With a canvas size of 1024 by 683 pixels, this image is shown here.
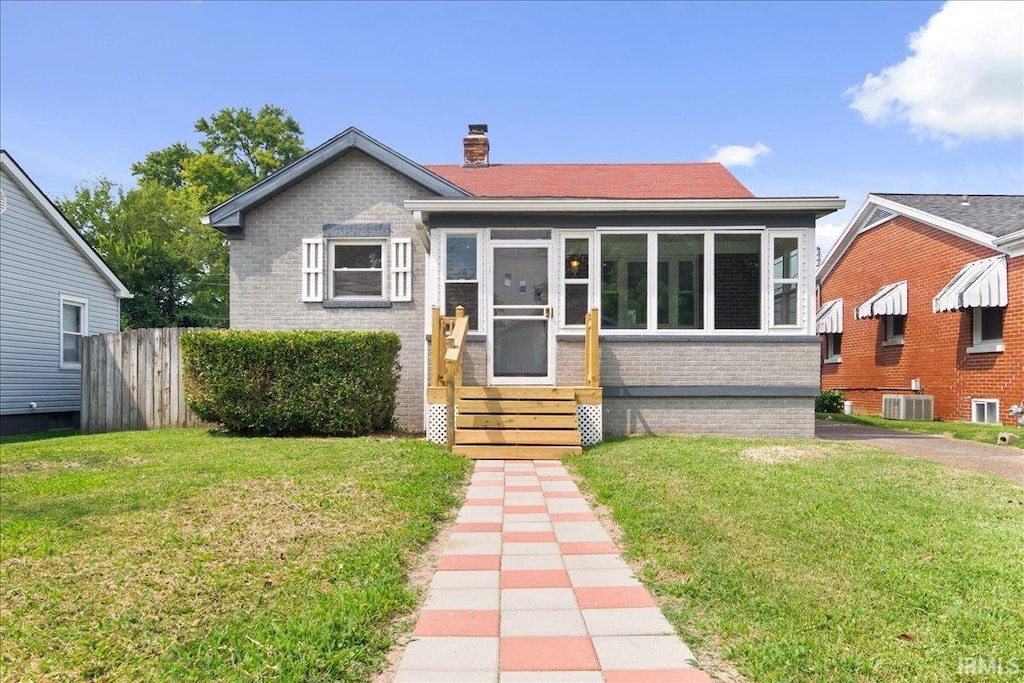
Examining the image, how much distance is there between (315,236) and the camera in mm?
11414

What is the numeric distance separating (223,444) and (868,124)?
Result: 17145 mm

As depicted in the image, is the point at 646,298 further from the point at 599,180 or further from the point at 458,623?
the point at 458,623

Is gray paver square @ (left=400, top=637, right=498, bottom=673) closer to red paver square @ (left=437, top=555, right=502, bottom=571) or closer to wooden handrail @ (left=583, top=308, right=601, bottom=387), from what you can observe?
red paver square @ (left=437, top=555, right=502, bottom=571)

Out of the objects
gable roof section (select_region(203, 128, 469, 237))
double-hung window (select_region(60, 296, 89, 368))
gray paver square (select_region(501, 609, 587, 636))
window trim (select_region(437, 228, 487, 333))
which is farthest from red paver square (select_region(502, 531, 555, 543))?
double-hung window (select_region(60, 296, 89, 368))

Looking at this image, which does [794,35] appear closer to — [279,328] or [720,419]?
[720,419]

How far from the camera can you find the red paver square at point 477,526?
4935mm

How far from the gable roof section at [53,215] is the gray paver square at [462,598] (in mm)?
14237

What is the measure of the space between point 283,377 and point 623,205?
5.86 metres

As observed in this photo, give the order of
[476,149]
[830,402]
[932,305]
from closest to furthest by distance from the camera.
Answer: [932,305] < [476,149] < [830,402]

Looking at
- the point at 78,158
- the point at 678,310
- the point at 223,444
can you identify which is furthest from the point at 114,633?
the point at 78,158

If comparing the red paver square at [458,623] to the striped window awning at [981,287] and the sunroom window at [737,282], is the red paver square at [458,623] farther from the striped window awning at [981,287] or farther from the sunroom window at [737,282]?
the striped window awning at [981,287]

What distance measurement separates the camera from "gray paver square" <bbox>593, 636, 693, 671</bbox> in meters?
2.74

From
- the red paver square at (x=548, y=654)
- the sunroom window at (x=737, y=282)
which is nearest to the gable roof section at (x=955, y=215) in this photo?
the sunroom window at (x=737, y=282)

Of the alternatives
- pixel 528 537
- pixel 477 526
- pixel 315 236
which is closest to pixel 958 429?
pixel 528 537
